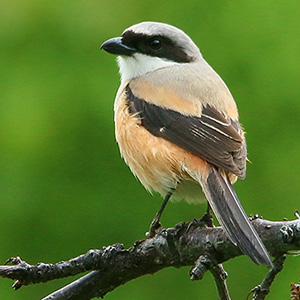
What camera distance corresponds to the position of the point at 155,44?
4.53 m

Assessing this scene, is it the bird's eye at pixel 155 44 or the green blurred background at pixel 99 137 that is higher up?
the bird's eye at pixel 155 44

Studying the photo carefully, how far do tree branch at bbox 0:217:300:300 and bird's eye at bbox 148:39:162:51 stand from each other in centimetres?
160

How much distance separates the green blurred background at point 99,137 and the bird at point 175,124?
25.4 inches

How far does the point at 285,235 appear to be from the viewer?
2.68m

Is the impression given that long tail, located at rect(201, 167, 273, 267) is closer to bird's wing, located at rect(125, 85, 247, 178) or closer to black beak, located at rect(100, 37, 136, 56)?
bird's wing, located at rect(125, 85, 247, 178)

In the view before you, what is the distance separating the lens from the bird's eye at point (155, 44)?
178 inches

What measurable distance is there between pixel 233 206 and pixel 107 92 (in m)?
2.06

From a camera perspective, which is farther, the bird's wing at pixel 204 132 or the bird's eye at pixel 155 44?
the bird's eye at pixel 155 44

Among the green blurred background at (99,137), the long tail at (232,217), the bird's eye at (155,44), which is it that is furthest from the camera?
the green blurred background at (99,137)

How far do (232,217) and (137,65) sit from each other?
5.28 ft

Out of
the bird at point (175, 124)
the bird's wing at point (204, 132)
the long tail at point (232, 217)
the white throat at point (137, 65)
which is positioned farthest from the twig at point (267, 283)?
the white throat at point (137, 65)

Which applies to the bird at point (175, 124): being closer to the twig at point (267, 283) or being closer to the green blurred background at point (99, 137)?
the twig at point (267, 283)

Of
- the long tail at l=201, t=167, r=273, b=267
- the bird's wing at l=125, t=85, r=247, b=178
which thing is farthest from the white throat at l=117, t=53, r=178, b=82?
the long tail at l=201, t=167, r=273, b=267

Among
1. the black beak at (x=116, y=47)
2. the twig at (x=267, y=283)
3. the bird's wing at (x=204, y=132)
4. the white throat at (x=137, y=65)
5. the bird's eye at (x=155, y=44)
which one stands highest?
the black beak at (x=116, y=47)
